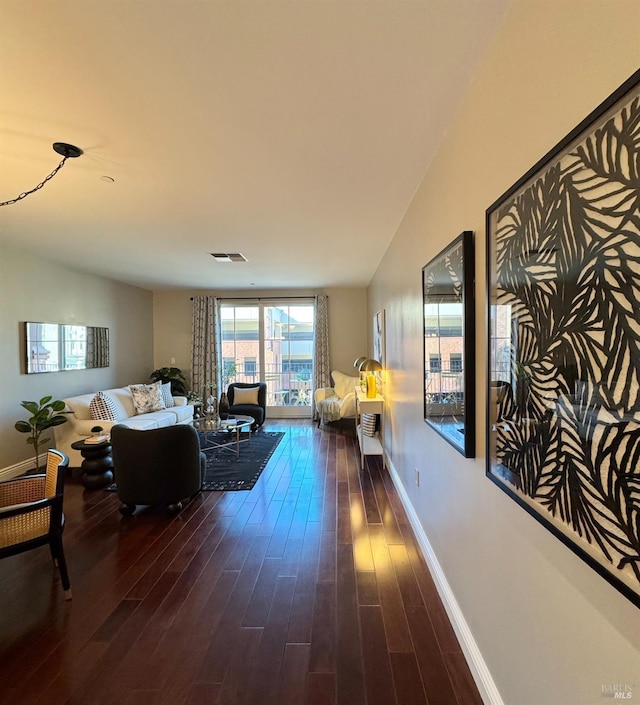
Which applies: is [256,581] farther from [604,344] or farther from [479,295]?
[604,344]

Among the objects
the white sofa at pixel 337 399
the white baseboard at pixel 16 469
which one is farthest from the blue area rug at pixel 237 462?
the white baseboard at pixel 16 469

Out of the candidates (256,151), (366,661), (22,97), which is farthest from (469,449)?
(22,97)

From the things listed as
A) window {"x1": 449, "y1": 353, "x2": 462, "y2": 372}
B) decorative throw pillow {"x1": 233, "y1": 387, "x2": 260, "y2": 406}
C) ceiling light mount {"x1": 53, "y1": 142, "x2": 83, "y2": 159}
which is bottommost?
decorative throw pillow {"x1": 233, "y1": 387, "x2": 260, "y2": 406}

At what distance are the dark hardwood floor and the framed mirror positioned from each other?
226 centimetres

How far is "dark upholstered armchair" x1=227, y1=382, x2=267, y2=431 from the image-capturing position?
20.1ft

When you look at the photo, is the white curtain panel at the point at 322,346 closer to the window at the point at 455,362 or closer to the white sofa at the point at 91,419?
the white sofa at the point at 91,419

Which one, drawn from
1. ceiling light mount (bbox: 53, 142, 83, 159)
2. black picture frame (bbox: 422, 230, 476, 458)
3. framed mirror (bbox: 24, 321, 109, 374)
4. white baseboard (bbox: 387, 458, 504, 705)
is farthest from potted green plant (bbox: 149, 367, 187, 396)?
black picture frame (bbox: 422, 230, 476, 458)

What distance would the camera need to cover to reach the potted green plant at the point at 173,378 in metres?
6.82

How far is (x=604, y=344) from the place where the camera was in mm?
744

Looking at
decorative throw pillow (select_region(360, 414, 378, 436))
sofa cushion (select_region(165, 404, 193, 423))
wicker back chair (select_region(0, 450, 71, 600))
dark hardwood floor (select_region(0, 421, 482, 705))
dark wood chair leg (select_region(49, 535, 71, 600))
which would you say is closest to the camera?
dark hardwood floor (select_region(0, 421, 482, 705))

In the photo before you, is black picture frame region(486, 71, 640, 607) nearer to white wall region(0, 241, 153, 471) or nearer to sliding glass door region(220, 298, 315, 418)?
white wall region(0, 241, 153, 471)

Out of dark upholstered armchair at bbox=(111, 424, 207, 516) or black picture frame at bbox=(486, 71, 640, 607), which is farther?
dark upholstered armchair at bbox=(111, 424, 207, 516)

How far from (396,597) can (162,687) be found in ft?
3.97

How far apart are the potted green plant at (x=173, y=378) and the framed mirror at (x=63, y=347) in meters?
1.19
